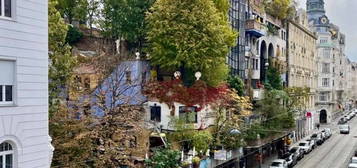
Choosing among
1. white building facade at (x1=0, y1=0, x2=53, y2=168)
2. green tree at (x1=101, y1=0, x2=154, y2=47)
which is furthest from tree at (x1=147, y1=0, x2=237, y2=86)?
white building facade at (x1=0, y1=0, x2=53, y2=168)

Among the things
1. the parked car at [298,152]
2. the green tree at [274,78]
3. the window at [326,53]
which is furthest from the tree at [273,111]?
the window at [326,53]

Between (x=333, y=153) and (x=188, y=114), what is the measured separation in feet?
89.3

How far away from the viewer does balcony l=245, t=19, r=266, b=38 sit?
4350 centimetres

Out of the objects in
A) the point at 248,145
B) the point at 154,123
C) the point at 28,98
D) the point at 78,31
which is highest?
the point at 78,31

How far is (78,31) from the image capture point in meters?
37.7

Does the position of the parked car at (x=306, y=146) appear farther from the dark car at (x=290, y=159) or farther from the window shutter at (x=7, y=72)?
the window shutter at (x=7, y=72)

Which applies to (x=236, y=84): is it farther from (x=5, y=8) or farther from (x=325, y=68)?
(x=325, y=68)

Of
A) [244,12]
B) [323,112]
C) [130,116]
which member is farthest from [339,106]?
[130,116]

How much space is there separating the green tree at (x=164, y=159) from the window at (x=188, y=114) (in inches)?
220

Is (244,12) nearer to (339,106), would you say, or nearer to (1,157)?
(1,157)

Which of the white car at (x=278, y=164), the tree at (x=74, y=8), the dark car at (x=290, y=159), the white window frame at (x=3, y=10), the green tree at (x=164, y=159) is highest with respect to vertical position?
the tree at (x=74, y=8)

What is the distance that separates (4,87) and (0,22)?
71.5 inches

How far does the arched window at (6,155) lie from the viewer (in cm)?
1315

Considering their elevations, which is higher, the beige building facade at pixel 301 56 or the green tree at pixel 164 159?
the beige building facade at pixel 301 56
